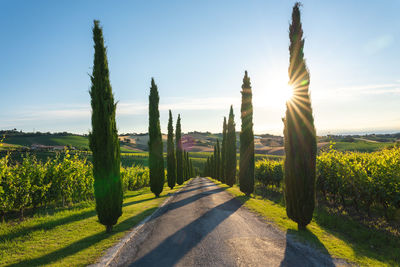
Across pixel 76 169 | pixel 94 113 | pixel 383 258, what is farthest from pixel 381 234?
pixel 76 169

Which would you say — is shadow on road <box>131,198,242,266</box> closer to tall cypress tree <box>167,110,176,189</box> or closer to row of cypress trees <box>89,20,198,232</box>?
row of cypress trees <box>89,20,198,232</box>

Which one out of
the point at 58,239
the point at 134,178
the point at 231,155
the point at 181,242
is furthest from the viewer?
the point at 231,155

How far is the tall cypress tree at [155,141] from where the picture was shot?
1869 centimetres

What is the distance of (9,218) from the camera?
36.8 feet

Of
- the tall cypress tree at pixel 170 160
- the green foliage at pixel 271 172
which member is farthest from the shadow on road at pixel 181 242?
the tall cypress tree at pixel 170 160

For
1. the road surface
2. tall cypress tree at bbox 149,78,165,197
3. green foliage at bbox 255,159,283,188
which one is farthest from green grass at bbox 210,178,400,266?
green foliage at bbox 255,159,283,188

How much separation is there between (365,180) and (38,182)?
17.5 metres

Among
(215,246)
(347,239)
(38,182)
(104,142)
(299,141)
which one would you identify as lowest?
(347,239)

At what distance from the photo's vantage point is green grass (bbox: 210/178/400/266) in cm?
647

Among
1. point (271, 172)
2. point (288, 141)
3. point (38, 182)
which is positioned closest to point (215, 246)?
point (288, 141)

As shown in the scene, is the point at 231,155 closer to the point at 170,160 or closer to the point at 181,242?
the point at 170,160

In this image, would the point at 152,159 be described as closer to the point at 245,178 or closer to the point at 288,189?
the point at 245,178

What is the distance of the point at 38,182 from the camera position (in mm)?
11977

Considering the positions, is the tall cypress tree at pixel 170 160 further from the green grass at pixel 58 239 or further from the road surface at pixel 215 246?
the road surface at pixel 215 246
